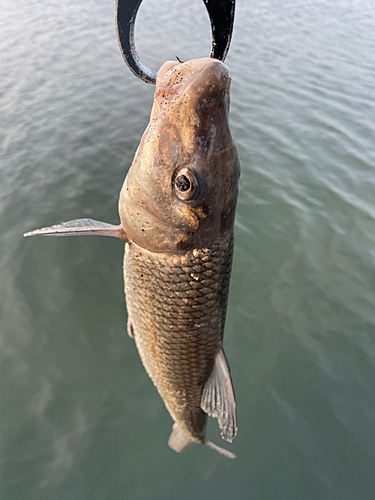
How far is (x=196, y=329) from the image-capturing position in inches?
80.0

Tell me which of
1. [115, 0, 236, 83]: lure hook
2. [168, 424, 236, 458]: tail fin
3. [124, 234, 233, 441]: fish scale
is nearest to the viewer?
[115, 0, 236, 83]: lure hook

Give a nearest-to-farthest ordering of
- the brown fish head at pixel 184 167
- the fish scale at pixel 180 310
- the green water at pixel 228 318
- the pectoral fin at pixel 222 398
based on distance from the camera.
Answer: the brown fish head at pixel 184 167 → the fish scale at pixel 180 310 → the pectoral fin at pixel 222 398 → the green water at pixel 228 318

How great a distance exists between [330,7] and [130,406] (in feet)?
61.7

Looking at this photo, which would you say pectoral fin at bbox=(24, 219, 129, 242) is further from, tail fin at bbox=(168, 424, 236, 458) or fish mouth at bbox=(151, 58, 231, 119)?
tail fin at bbox=(168, 424, 236, 458)

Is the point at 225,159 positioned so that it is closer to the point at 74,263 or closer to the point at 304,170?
the point at 74,263

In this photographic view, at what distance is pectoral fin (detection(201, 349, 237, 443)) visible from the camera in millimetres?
2154

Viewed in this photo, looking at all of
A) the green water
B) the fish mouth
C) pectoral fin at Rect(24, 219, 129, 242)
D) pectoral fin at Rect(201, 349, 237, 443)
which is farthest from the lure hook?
the green water

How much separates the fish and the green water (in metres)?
1.25

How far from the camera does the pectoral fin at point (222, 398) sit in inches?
84.8

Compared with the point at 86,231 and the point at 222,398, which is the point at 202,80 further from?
the point at 222,398

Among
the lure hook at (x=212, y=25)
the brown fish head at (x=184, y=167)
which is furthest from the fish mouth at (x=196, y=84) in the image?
the lure hook at (x=212, y=25)

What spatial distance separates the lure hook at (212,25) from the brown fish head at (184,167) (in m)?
0.14

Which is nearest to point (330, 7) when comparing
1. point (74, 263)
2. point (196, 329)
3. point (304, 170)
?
point (304, 170)

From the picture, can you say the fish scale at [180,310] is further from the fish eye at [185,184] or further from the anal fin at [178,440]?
the anal fin at [178,440]
